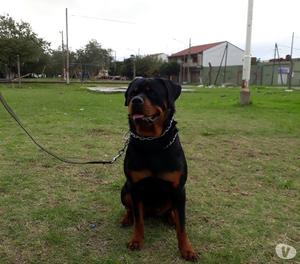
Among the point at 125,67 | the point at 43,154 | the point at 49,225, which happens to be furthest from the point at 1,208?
the point at 125,67

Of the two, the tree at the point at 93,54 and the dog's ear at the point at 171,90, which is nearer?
the dog's ear at the point at 171,90

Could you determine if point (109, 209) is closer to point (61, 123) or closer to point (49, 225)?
point (49, 225)

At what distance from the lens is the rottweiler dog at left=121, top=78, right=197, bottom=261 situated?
9.20 ft

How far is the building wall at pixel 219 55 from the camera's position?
68825 millimetres

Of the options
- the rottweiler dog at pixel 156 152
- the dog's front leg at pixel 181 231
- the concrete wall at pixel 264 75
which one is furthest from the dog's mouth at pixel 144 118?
the concrete wall at pixel 264 75

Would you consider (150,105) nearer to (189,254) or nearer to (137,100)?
(137,100)

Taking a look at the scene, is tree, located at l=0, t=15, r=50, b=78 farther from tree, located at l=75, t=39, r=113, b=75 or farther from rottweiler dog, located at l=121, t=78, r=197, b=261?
tree, located at l=75, t=39, r=113, b=75

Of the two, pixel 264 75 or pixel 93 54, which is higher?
pixel 93 54

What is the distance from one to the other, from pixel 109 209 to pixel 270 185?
1951mm

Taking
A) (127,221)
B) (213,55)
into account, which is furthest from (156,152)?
(213,55)

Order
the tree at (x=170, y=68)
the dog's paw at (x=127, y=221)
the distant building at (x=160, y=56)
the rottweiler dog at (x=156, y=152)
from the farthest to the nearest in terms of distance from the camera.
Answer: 1. the distant building at (x=160, y=56)
2. the tree at (x=170, y=68)
3. the dog's paw at (x=127, y=221)
4. the rottweiler dog at (x=156, y=152)

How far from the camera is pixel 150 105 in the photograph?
2.72 m

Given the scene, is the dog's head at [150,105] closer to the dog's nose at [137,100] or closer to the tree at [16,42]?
the dog's nose at [137,100]

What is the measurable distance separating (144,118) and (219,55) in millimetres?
69511
